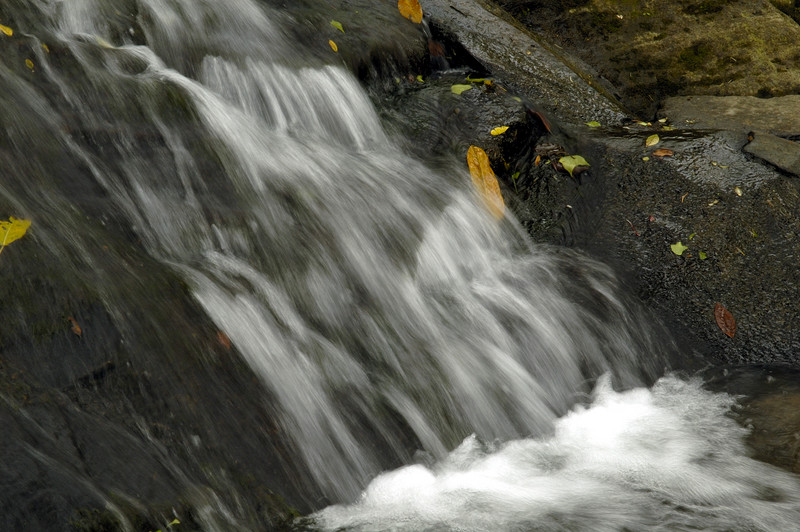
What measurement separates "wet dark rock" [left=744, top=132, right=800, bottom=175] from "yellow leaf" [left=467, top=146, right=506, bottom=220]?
60.1 inches

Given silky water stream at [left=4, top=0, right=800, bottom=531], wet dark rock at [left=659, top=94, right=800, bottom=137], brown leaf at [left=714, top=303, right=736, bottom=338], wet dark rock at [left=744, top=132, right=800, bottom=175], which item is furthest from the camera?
wet dark rock at [left=659, top=94, right=800, bottom=137]

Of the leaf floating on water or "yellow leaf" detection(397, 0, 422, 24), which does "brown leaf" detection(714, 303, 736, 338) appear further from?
"yellow leaf" detection(397, 0, 422, 24)

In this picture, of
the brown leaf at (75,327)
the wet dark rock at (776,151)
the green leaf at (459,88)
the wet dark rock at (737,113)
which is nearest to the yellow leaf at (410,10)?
the green leaf at (459,88)

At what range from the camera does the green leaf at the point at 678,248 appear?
14.4 feet

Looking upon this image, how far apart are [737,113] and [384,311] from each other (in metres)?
3.64

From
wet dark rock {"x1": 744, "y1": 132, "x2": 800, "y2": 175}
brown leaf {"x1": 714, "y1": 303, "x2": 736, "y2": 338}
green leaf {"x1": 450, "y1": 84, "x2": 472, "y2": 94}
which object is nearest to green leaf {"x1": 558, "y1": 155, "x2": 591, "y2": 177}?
green leaf {"x1": 450, "y1": 84, "x2": 472, "y2": 94}

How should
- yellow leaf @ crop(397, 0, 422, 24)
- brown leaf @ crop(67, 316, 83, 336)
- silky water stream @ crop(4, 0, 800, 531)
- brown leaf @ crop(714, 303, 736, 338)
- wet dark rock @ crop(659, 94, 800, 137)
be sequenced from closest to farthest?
brown leaf @ crop(67, 316, 83, 336) → silky water stream @ crop(4, 0, 800, 531) → brown leaf @ crop(714, 303, 736, 338) → yellow leaf @ crop(397, 0, 422, 24) → wet dark rock @ crop(659, 94, 800, 137)

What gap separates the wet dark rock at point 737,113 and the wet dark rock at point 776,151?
783mm

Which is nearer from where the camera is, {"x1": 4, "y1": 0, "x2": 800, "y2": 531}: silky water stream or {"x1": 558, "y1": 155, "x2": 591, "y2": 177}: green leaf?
{"x1": 4, "y1": 0, "x2": 800, "y2": 531}: silky water stream

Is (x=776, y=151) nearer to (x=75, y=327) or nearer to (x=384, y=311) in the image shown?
(x=384, y=311)

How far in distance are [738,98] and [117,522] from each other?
18.2 ft

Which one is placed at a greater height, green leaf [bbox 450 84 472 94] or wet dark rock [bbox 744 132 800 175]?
green leaf [bbox 450 84 472 94]

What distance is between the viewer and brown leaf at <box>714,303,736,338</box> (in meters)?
4.13

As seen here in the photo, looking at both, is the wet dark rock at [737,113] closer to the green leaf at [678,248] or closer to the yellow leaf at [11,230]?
the green leaf at [678,248]
